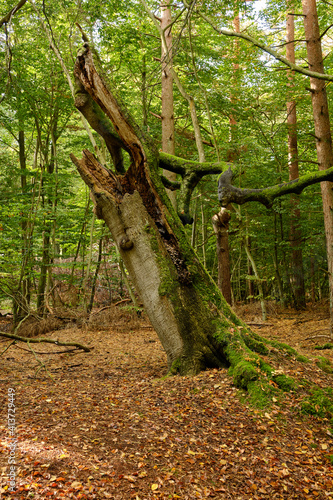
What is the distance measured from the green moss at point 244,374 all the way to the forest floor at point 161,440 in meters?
0.12

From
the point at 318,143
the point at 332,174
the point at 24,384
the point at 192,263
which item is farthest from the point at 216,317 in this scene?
the point at 318,143

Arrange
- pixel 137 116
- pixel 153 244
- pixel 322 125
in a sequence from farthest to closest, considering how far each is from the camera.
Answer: pixel 137 116 → pixel 322 125 → pixel 153 244

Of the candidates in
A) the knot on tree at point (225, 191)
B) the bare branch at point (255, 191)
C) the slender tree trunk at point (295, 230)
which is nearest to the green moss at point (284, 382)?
the bare branch at point (255, 191)

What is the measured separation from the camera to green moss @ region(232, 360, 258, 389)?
385 centimetres

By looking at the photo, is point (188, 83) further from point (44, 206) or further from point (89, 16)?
point (44, 206)

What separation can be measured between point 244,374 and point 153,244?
1.88m

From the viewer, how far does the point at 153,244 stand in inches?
173

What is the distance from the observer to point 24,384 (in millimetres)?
4848

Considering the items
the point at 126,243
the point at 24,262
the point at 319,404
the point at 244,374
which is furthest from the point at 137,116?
the point at 319,404

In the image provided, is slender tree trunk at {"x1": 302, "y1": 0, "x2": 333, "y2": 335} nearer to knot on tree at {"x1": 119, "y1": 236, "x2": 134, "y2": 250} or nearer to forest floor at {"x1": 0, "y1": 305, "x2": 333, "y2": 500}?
forest floor at {"x1": 0, "y1": 305, "x2": 333, "y2": 500}

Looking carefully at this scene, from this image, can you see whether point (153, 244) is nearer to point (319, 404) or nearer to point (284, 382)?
point (284, 382)

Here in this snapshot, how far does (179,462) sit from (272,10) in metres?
Result: 10.7

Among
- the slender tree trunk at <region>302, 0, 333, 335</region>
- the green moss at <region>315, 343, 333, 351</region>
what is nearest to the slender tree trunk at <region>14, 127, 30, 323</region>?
the green moss at <region>315, 343, 333, 351</region>

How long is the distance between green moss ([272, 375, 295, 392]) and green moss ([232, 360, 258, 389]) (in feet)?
0.89
